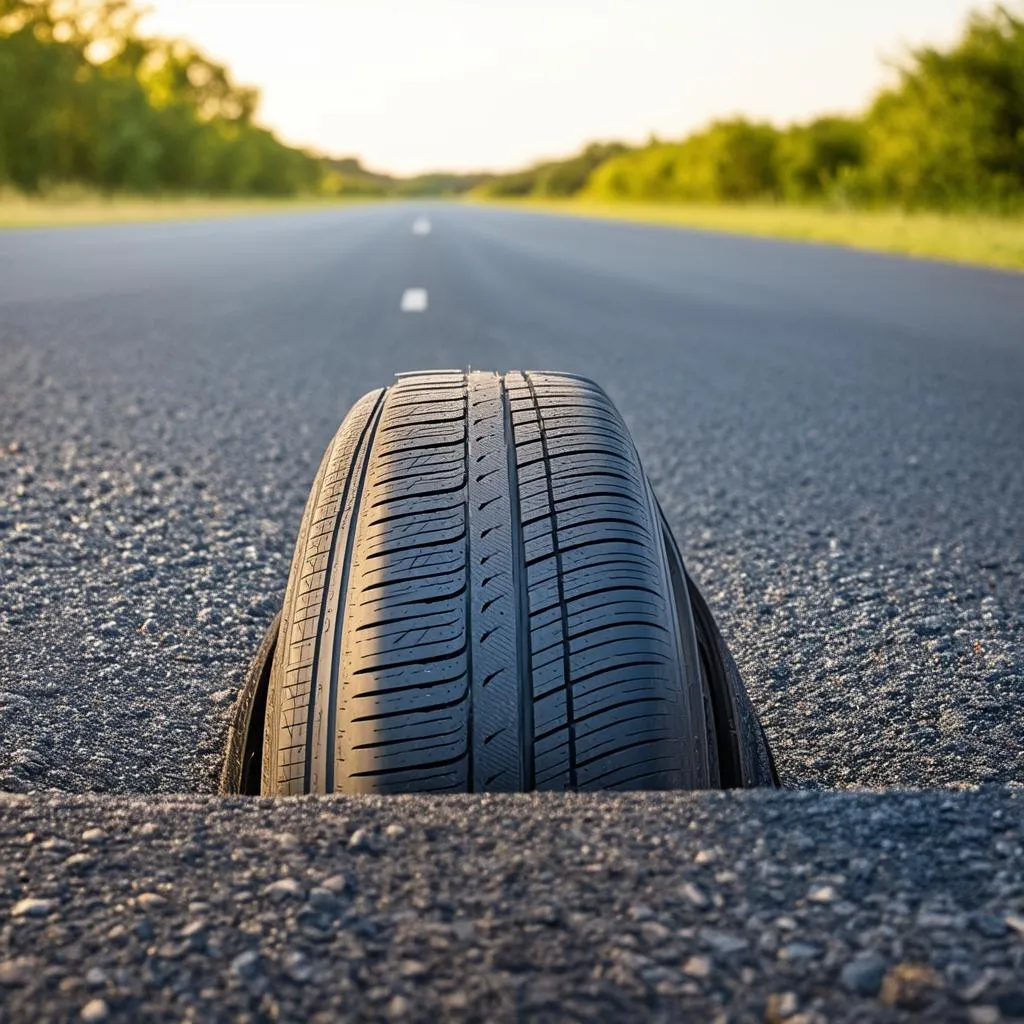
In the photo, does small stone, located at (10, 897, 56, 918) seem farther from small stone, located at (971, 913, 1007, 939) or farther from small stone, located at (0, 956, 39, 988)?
small stone, located at (971, 913, 1007, 939)

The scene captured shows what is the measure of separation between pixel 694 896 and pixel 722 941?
9 cm

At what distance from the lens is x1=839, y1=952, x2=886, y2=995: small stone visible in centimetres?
123

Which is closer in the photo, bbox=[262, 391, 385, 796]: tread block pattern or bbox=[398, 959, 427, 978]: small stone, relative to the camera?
bbox=[398, 959, 427, 978]: small stone

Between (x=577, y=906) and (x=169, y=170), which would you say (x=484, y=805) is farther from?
(x=169, y=170)

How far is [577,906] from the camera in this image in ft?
4.52

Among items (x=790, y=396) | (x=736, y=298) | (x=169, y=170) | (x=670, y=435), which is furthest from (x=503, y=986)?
(x=169, y=170)

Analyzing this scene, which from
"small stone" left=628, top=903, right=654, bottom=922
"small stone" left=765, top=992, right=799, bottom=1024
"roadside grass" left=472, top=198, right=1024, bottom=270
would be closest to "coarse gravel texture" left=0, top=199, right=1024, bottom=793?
"small stone" left=628, top=903, right=654, bottom=922

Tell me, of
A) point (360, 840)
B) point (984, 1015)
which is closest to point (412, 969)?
point (360, 840)

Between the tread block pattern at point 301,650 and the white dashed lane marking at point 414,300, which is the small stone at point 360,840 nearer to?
the tread block pattern at point 301,650

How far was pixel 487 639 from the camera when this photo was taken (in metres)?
1.78

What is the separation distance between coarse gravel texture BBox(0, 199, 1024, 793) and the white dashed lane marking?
19cm

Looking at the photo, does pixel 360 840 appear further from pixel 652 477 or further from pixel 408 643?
pixel 652 477

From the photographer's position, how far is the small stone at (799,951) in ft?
4.20

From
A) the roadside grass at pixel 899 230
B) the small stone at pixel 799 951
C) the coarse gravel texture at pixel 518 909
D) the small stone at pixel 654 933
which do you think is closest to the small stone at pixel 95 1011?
the coarse gravel texture at pixel 518 909
